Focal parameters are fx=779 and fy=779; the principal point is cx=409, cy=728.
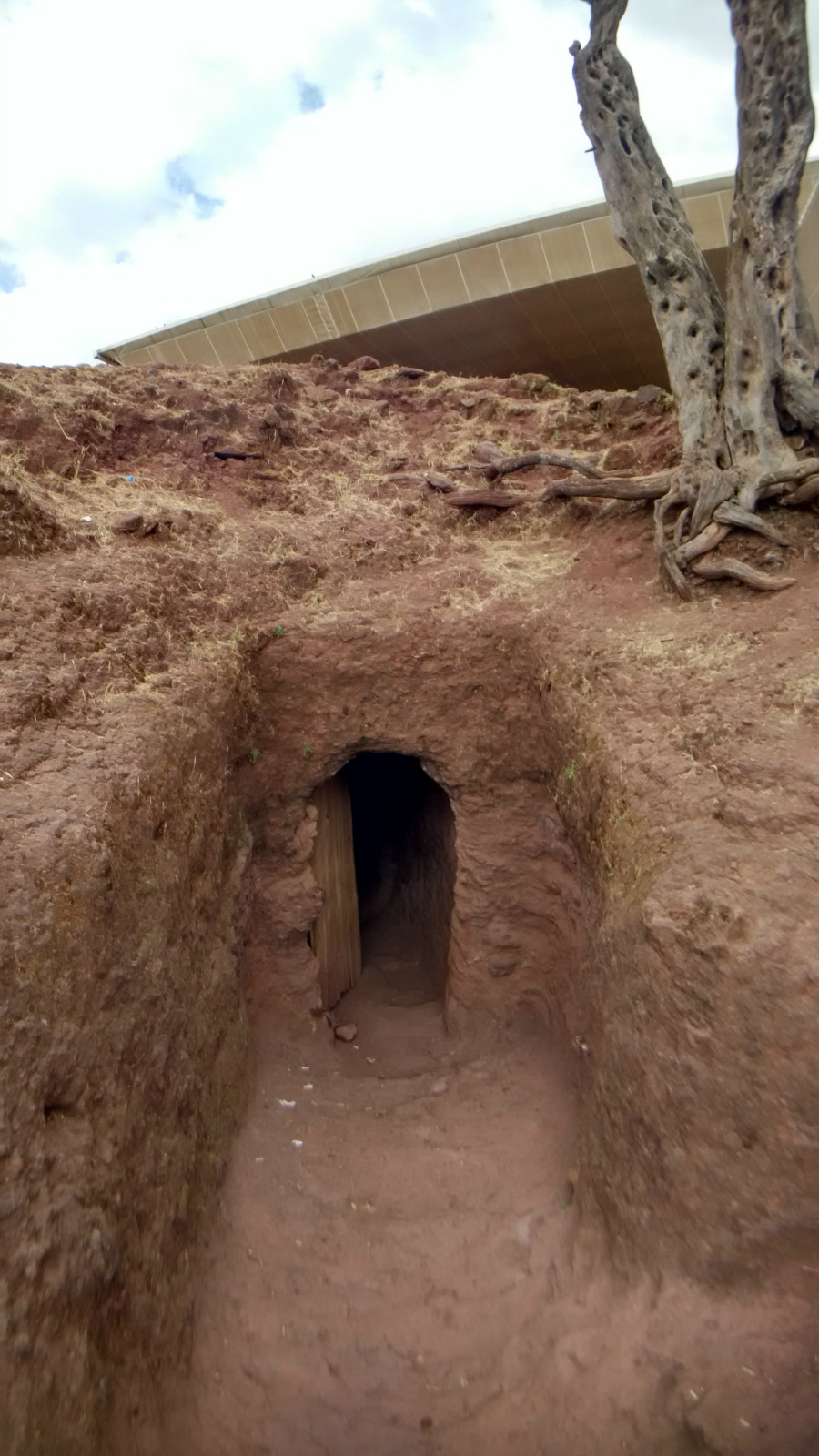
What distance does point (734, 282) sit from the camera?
5449 millimetres

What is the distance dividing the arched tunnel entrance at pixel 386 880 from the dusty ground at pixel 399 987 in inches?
16.1

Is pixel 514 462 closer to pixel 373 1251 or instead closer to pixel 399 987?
pixel 399 987

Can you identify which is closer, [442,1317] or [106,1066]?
[106,1066]

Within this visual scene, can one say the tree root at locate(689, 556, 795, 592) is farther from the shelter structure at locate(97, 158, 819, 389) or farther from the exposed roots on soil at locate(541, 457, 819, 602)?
the shelter structure at locate(97, 158, 819, 389)

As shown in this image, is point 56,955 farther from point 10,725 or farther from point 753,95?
point 753,95

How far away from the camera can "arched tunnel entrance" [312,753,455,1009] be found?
20.1 feet

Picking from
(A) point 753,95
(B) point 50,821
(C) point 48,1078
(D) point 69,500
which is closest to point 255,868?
(B) point 50,821

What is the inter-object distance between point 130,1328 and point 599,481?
5.80 meters

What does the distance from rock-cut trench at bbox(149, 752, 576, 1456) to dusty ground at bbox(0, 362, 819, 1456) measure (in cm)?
2

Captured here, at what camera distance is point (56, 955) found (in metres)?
3.15

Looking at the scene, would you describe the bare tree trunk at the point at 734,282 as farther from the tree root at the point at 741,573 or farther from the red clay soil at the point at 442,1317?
the red clay soil at the point at 442,1317

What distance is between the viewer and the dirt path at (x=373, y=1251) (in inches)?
130

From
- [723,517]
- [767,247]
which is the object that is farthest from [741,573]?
[767,247]

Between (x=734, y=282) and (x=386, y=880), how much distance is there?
6.03 m
